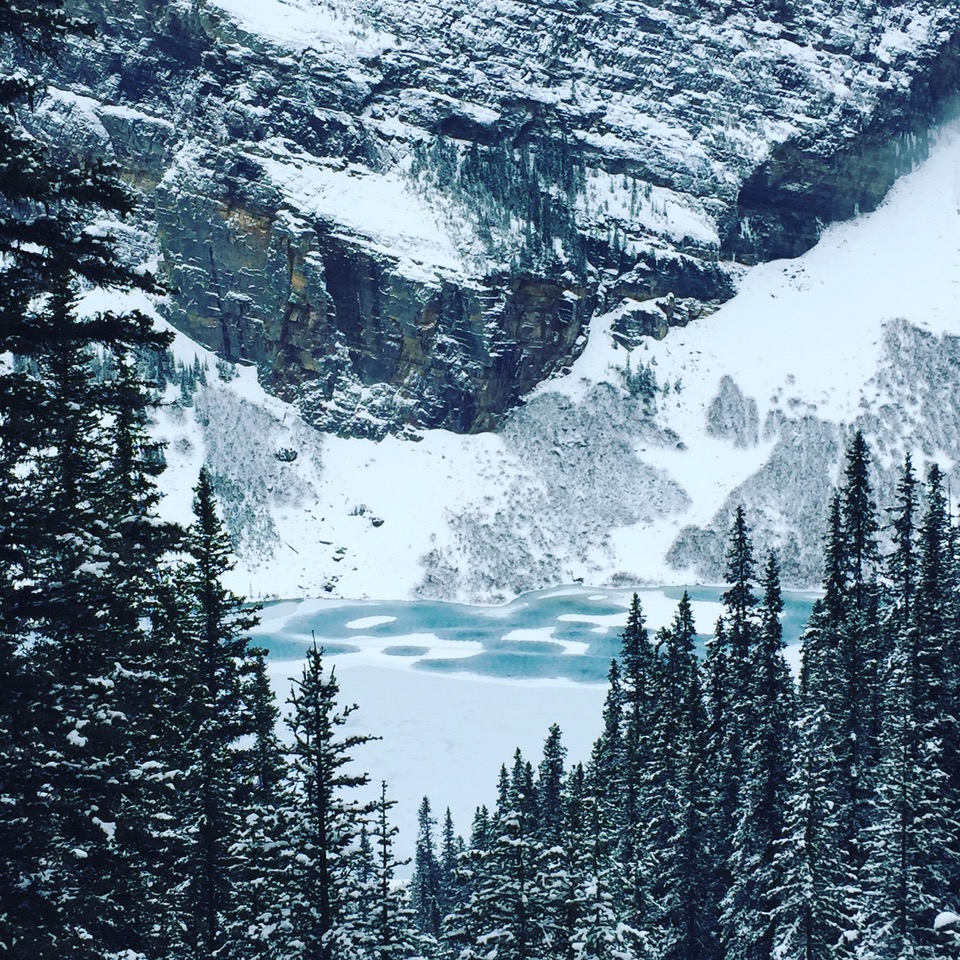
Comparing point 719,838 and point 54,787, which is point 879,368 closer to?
point 719,838

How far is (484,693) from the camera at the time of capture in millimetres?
103938

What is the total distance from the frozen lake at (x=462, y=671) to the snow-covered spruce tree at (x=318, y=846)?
1854 inches

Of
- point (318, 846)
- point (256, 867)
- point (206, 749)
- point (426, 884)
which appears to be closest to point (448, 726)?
point (426, 884)

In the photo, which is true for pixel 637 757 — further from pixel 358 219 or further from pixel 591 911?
pixel 358 219

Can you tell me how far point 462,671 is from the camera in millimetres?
112938

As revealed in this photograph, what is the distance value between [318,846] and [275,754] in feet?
12.5

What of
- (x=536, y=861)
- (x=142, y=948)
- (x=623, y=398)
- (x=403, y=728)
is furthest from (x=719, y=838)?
(x=623, y=398)

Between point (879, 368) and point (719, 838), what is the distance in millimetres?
145196

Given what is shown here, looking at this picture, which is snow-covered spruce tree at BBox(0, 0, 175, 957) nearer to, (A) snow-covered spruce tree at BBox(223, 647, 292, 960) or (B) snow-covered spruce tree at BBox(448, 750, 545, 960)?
(A) snow-covered spruce tree at BBox(223, 647, 292, 960)

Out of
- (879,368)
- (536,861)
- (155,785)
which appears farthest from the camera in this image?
(879,368)

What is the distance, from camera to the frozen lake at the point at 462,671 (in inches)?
3290

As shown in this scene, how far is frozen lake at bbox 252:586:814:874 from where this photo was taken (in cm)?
8356

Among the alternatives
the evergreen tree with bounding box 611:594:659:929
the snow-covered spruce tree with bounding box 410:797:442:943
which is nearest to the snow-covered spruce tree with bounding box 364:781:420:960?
the evergreen tree with bounding box 611:594:659:929

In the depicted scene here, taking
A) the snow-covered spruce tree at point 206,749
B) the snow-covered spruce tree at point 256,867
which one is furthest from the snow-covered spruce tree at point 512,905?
the snow-covered spruce tree at point 206,749
